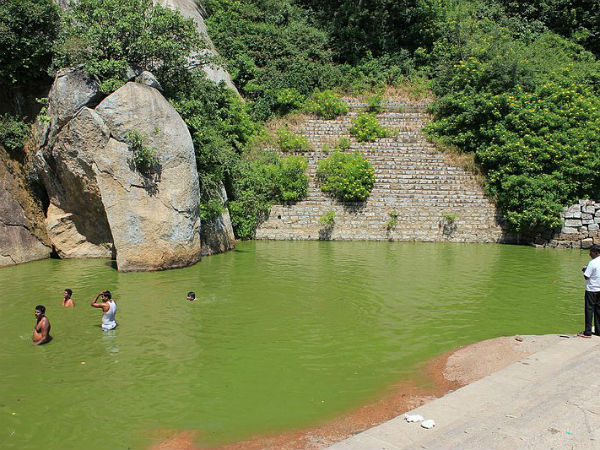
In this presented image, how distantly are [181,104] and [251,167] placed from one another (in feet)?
17.5

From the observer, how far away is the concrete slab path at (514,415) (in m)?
5.00

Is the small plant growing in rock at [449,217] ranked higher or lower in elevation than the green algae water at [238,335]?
higher

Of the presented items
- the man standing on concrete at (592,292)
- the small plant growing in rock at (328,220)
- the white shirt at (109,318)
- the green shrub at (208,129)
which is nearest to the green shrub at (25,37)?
the green shrub at (208,129)

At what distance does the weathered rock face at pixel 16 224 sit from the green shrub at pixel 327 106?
14.1 m

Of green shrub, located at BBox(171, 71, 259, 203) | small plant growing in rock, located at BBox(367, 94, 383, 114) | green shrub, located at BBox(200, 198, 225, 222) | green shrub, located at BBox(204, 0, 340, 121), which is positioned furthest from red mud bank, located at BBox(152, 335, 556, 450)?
green shrub, located at BBox(204, 0, 340, 121)

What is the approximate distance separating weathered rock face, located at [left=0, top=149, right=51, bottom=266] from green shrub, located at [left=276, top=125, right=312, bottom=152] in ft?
35.8

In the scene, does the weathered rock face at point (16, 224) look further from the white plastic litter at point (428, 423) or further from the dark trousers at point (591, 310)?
the dark trousers at point (591, 310)

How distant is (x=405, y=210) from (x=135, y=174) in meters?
11.7

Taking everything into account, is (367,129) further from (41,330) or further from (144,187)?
(41,330)

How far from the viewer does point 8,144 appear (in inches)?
635

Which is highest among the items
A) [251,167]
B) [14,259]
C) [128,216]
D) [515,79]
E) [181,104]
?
[515,79]

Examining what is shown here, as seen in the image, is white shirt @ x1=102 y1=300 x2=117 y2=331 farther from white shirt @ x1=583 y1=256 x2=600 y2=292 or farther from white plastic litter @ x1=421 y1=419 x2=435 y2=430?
white shirt @ x1=583 y1=256 x2=600 y2=292

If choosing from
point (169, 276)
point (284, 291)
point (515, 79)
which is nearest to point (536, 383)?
point (284, 291)

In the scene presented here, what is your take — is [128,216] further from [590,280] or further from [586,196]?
[586,196]
